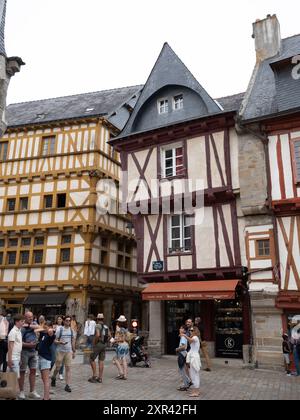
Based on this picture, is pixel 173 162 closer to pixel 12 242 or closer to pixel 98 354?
pixel 98 354

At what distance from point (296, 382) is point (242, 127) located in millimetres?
7736

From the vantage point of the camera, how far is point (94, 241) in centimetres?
2048

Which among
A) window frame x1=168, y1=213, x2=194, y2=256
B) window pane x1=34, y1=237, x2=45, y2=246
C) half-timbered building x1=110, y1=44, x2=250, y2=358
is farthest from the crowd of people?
window pane x1=34, y1=237, x2=45, y2=246

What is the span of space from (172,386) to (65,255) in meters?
13.0

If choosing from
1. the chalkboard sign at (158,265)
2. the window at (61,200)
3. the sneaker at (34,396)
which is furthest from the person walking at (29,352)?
the window at (61,200)

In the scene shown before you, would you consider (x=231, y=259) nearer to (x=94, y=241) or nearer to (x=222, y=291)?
(x=222, y=291)

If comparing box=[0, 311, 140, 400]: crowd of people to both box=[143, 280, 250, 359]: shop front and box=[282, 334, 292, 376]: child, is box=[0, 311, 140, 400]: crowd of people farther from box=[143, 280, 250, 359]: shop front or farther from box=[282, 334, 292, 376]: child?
box=[282, 334, 292, 376]: child

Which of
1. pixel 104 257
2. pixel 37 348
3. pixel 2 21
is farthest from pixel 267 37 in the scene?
pixel 37 348

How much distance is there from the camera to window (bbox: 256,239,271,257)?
12.1m

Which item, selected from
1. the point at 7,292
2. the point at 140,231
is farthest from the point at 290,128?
the point at 7,292

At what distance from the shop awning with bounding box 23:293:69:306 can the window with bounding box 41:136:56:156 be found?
310 inches

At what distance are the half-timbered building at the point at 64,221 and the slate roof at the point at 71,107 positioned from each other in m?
0.15

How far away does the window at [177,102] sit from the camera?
1532 centimetres

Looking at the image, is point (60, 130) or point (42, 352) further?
point (60, 130)
